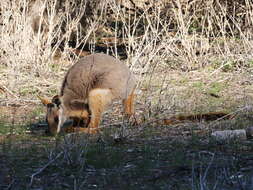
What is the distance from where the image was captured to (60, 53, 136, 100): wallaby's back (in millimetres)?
6777

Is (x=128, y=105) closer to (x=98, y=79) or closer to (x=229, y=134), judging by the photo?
(x=98, y=79)

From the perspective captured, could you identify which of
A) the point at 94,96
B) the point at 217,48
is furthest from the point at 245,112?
the point at 217,48

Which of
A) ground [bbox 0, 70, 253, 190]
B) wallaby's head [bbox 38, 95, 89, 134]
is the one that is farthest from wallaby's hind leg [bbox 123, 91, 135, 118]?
wallaby's head [bbox 38, 95, 89, 134]

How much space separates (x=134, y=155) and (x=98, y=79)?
1757mm

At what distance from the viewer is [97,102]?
6668mm

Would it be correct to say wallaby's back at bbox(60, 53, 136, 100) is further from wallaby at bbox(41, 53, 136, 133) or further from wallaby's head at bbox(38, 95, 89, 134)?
wallaby's head at bbox(38, 95, 89, 134)

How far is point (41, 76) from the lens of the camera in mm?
10164

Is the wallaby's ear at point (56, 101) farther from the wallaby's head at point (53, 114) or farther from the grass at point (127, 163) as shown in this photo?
the grass at point (127, 163)

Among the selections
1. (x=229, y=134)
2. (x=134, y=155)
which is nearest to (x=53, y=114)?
(x=134, y=155)

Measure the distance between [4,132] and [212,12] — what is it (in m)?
5.70

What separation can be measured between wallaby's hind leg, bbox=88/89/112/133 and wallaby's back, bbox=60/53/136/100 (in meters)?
0.06

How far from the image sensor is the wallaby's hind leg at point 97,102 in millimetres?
6680

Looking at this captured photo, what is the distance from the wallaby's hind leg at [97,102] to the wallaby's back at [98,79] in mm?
57

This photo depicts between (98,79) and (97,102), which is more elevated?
(98,79)
